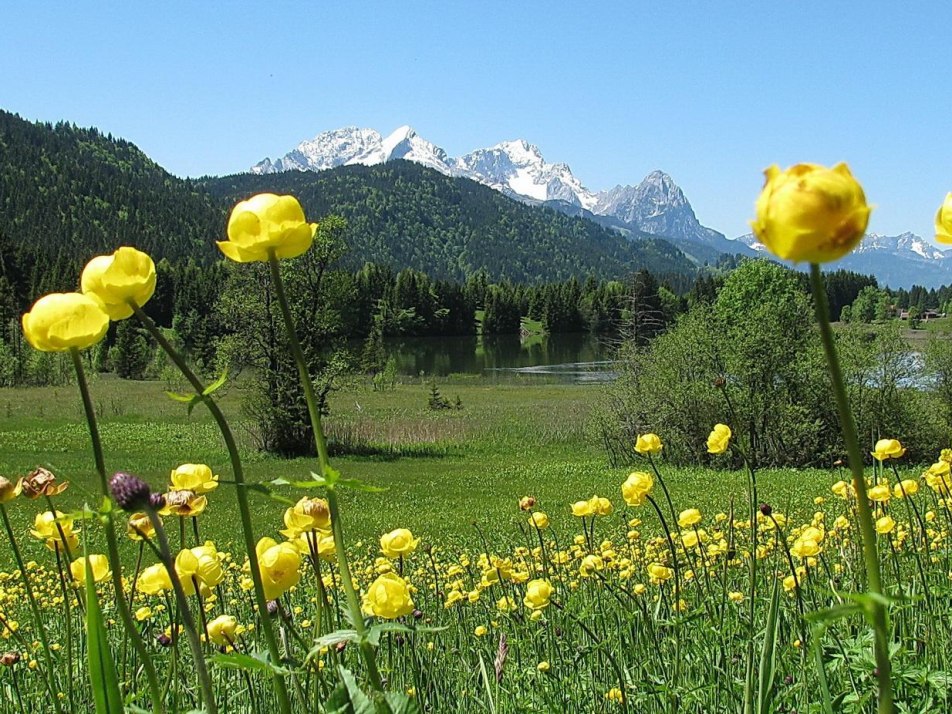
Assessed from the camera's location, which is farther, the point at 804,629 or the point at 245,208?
the point at 804,629

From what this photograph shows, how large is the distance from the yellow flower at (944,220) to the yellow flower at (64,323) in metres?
1.36

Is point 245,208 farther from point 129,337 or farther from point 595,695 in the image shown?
point 129,337

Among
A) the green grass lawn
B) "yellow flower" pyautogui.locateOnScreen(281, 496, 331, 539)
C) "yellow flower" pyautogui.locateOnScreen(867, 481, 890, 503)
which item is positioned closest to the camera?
"yellow flower" pyautogui.locateOnScreen(281, 496, 331, 539)

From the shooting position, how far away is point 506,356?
7219 centimetres

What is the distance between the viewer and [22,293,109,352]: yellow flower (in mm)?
1195

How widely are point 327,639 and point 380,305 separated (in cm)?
9059

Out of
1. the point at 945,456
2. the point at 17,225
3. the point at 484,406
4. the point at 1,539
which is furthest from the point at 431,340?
the point at 945,456

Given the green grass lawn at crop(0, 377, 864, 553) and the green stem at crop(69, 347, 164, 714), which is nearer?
the green stem at crop(69, 347, 164, 714)

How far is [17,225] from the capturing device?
4407 inches

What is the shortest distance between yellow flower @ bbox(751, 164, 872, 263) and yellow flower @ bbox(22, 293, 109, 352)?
3.04 ft

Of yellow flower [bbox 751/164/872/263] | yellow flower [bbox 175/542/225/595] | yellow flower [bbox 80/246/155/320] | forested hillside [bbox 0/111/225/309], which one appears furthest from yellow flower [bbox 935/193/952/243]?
forested hillside [bbox 0/111/225/309]

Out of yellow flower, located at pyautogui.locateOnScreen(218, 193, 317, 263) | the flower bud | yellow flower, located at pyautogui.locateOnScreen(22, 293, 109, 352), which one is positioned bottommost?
the flower bud

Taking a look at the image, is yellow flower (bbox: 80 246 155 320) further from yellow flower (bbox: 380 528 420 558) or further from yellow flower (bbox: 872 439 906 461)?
yellow flower (bbox: 872 439 906 461)

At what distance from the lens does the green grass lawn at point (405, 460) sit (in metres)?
13.7
